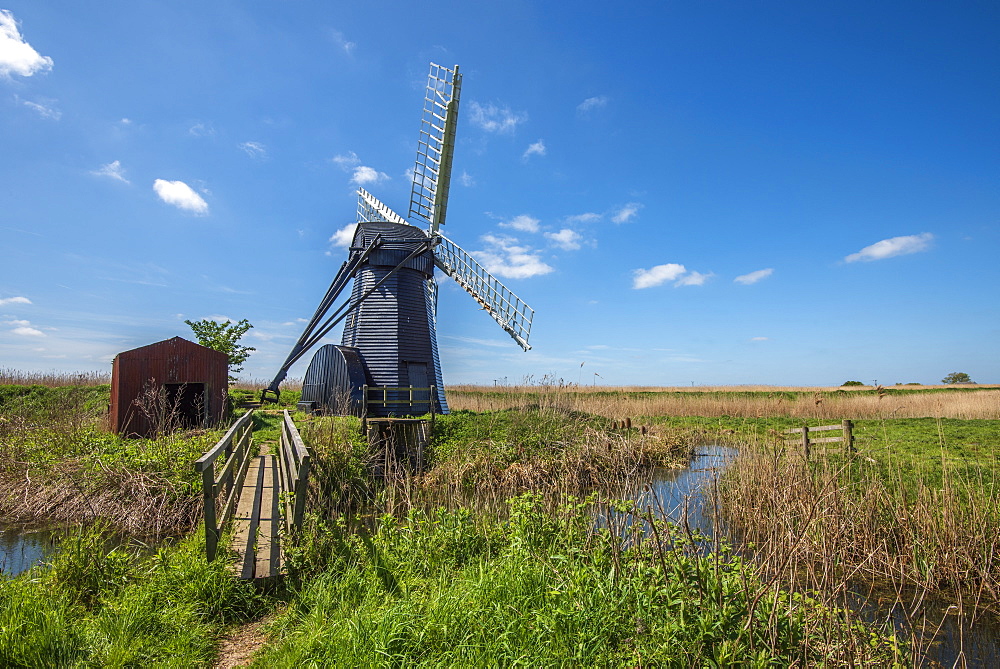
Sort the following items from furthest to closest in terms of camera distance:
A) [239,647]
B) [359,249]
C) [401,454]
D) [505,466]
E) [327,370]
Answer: [359,249], [327,370], [401,454], [505,466], [239,647]

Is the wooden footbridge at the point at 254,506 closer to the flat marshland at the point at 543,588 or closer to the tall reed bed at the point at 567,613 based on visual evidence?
the flat marshland at the point at 543,588

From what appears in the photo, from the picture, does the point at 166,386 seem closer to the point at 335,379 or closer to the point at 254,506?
the point at 335,379

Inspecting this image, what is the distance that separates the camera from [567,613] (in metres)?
3.46

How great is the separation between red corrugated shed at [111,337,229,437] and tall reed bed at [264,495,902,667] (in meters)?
10.4

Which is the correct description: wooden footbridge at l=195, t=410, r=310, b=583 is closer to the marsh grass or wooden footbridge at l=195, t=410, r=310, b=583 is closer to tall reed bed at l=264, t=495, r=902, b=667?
tall reed bed at l=264, t=495, r=902, b=667

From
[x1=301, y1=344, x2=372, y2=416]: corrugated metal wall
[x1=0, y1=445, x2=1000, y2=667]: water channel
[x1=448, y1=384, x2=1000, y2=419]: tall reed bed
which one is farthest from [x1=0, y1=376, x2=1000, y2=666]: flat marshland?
[x1=448, y1=384, x2=1000, y2=419]: tall reed bed

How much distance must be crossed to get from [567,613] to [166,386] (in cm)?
1606

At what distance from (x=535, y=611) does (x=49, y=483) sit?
9.73 metres

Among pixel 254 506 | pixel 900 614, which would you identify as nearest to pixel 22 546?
pixel 254 506

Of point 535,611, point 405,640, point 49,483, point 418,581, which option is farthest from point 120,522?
point 535,611

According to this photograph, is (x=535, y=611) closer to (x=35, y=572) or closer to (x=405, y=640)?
(x=405, y=640)

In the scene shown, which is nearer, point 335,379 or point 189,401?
point 335,379

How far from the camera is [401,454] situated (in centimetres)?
1390

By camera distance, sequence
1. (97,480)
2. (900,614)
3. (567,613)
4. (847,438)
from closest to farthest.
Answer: (567,613), (900,614), (97,480), (847,438)
